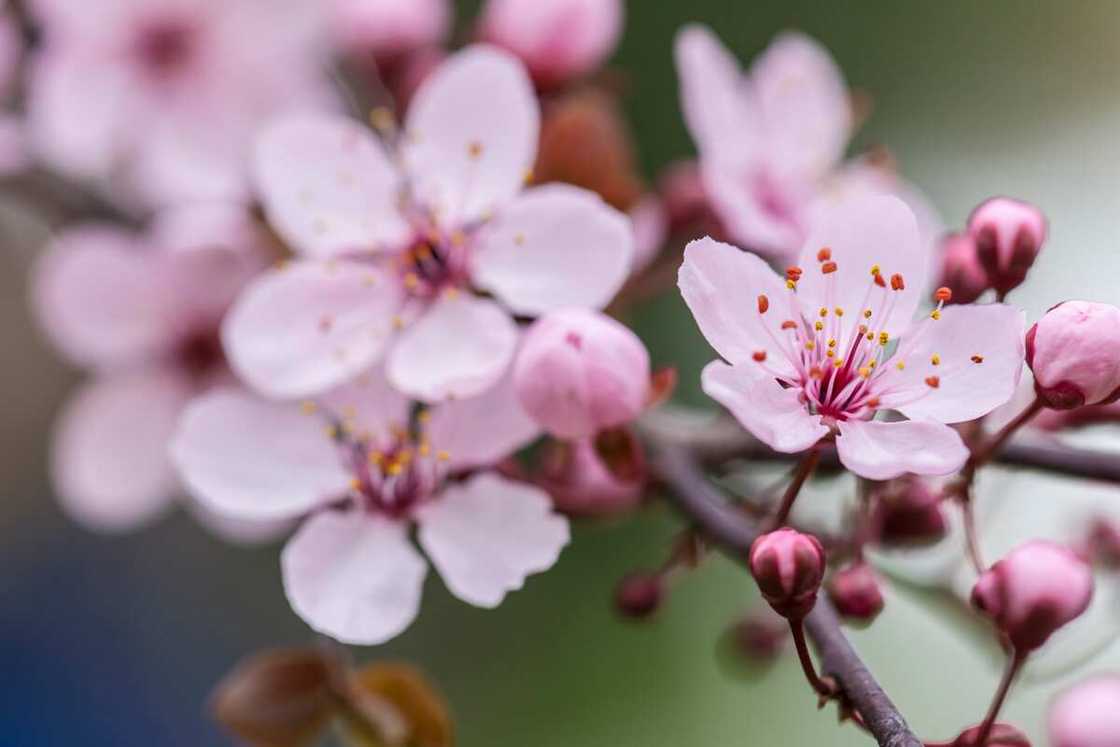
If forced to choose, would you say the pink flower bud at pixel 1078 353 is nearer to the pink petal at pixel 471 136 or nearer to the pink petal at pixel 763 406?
the pink petal at pixel 763 406

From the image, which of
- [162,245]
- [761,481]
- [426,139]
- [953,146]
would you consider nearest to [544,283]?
[426,139]

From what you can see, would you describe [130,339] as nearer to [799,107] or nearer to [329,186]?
[329,186]

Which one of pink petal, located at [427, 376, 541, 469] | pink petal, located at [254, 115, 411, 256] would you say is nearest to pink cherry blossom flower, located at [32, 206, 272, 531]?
pink petal, located at [254, 115, 411, 256]

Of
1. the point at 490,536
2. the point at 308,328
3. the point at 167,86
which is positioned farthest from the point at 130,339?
the point at 490,536

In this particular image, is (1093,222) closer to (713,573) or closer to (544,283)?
(544,283)

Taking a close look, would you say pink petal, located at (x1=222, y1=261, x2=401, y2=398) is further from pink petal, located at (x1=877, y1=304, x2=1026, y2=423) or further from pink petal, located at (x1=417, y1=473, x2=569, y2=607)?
pink petal, located at (x1=877, y1=304, x2=1026, y2=423)

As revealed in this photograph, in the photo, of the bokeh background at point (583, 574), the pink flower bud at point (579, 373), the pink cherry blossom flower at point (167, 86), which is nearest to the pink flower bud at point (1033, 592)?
the pink flower bud at point (579, 373)
